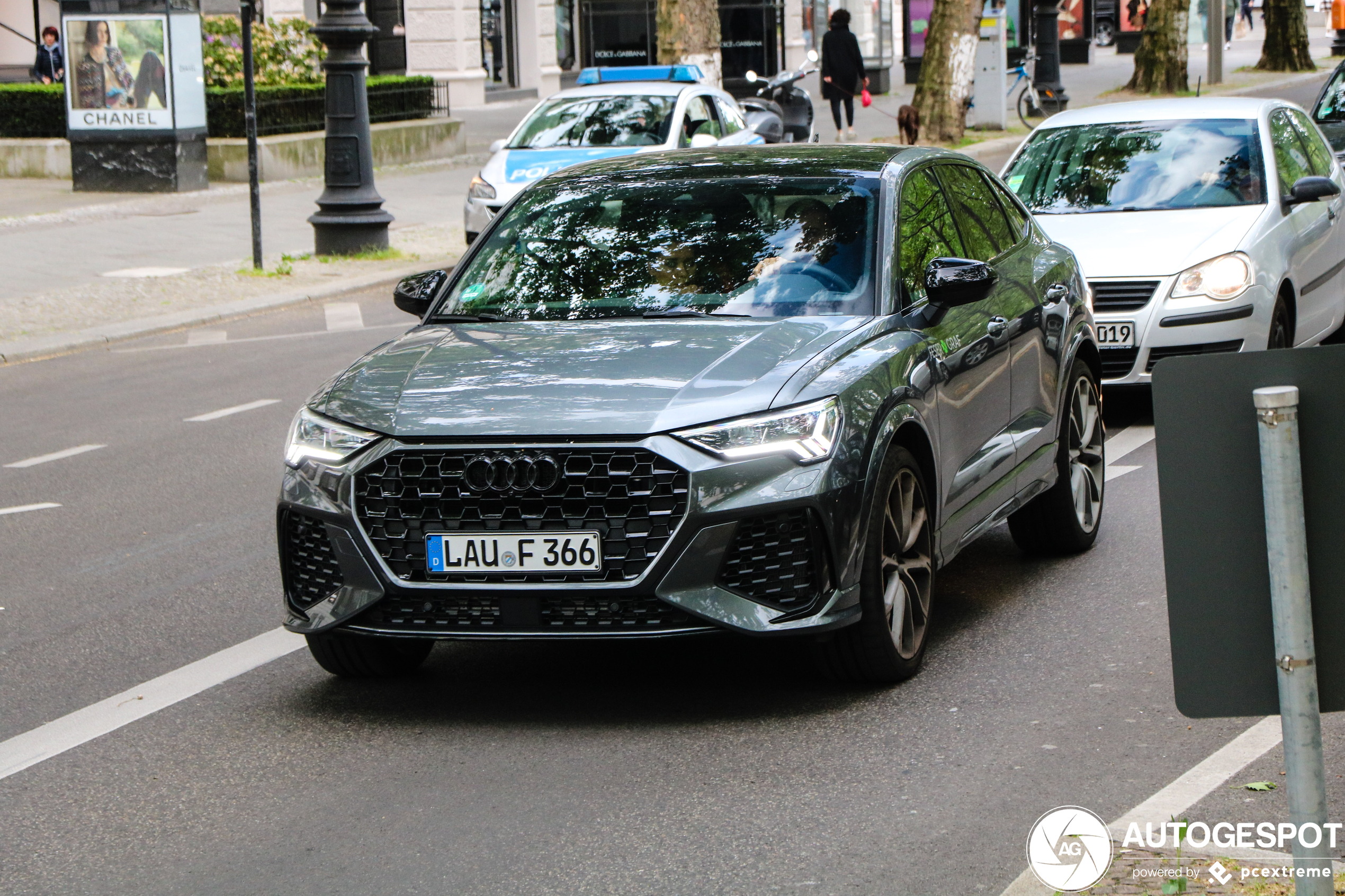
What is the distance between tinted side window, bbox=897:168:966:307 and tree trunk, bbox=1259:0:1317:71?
1816 inches

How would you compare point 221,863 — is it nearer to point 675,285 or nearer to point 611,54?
point 675,285

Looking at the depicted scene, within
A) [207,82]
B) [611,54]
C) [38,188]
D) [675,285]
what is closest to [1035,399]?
[675,285]

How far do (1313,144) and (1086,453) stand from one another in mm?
5342

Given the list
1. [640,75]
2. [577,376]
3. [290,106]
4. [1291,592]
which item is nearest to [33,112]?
[290,106]

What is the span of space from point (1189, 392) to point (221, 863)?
2534 mm

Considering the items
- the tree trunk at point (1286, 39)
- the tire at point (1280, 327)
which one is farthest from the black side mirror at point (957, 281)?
the tree trunk at point (1286, 39)

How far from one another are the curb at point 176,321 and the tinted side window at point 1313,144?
813cm

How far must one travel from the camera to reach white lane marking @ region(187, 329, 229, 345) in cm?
1444

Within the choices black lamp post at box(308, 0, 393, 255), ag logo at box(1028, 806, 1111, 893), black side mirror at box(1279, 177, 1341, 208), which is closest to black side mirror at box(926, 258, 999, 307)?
ag logo at box(1028, 806, 1111, 893)

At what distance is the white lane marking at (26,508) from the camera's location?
8.81 metres

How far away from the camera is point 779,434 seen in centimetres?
522

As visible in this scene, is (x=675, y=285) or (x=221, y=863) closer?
(x=221, y=863)

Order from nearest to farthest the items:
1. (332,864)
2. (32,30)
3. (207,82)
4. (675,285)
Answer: (332,864)
(675,285)
(207,82)
(32,30)

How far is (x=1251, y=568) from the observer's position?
311cm
